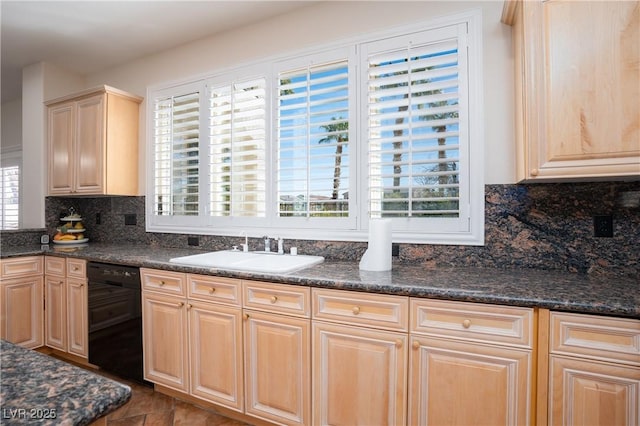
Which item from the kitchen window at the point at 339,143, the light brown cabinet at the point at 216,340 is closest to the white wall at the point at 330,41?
the kitchen window at the point at 339,143

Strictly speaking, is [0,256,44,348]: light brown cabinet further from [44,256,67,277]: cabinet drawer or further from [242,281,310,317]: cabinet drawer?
[242,281,310,317]: cabinet drawer

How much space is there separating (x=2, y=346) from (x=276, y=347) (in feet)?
3.85

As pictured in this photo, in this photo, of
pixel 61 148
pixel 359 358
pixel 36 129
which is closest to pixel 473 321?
pixel 359 358

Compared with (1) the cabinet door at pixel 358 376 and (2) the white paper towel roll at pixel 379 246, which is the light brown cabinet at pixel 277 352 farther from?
(2) the white paper towel roll at pixel 379 246

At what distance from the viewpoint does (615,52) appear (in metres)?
1.42

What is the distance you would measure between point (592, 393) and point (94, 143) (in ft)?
12.4

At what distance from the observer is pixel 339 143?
7.36 feet

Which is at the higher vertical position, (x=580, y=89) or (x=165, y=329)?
(x=580, y=89)

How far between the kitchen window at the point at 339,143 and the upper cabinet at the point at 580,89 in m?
0.38

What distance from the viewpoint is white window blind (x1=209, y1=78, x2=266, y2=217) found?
2570mm

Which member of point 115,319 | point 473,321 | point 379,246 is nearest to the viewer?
point 473,321

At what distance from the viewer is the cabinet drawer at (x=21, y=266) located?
104 inches

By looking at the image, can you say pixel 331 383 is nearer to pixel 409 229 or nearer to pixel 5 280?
pixel 409 229

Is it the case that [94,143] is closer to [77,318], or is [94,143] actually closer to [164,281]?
[77,318]
